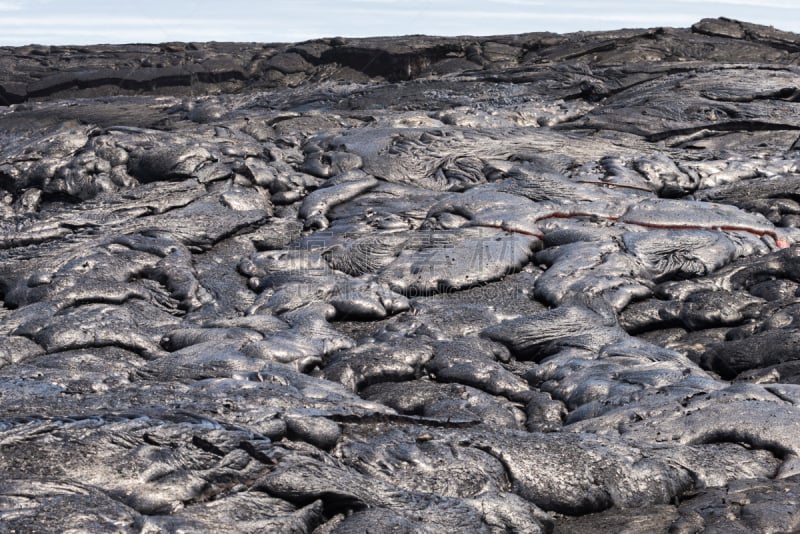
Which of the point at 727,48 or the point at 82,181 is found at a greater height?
the point at 727,48

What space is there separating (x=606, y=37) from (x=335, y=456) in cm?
1294

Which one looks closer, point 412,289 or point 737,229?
point 412,289

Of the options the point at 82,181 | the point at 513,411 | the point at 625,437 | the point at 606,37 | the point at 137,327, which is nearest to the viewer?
the point at 625,437

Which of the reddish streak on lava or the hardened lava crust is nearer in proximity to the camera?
the hardened lava crust

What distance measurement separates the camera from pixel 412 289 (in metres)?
9.10

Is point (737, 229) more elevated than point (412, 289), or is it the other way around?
point (737, 229)

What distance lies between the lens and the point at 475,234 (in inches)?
385

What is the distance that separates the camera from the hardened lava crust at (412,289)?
4551mm

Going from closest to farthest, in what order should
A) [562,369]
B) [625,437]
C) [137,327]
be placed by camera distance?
1. [625,437]
2. [562,369]
3. [137,327]

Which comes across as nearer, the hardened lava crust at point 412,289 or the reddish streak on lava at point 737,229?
the hardened lava crust at point 412,289

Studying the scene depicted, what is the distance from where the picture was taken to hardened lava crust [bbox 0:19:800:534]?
455cm

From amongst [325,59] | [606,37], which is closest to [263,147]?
[325,59]

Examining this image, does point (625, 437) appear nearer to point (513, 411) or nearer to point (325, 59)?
point (513, 411)

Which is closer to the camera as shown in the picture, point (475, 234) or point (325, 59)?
point (475, 234)
